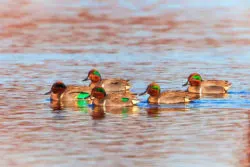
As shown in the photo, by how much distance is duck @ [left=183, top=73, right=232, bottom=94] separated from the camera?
21.2 m

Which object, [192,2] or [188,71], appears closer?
[188,71]

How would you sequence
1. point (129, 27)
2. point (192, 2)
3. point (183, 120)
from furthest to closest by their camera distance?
point (192, 2), point (129, 27), point (183, 120)

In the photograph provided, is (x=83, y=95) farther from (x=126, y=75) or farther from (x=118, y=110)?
(x=126, y=75)

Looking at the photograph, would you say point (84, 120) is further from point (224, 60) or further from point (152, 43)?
point (152, 43)

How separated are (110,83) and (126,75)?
2338 mm

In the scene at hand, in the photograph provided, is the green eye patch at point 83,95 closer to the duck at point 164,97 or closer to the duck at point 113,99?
the duck at point 113,99

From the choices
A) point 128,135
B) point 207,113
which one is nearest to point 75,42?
point 207,113

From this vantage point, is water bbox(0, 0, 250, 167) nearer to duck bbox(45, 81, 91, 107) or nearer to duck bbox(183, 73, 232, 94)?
duck bbox(183, 73, 232, 94)

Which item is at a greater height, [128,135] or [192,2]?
[192,2]

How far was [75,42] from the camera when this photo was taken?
1242 inches

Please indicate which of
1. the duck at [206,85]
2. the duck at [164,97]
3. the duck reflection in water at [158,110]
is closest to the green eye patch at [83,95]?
the duck at [164,97]

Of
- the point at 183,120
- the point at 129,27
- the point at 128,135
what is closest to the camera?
the point at 128,135

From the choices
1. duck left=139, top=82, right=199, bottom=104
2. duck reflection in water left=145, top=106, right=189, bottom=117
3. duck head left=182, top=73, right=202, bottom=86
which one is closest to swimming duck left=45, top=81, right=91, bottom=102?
duck left=139, top=82, right=199, bottom=104

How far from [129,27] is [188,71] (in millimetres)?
11612
